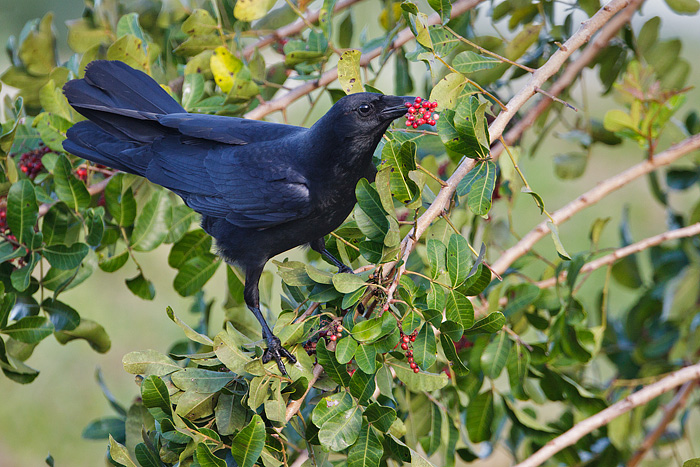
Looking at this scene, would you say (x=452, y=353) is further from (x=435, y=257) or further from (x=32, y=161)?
(x=32, y=161)

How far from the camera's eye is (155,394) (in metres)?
1.38

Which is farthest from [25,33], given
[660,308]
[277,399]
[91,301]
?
[91,301]

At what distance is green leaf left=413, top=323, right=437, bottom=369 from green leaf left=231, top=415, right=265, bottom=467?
1.20 feet

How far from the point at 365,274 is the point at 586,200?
105 centimetres

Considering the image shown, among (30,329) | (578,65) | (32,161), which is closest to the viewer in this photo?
(30,329)

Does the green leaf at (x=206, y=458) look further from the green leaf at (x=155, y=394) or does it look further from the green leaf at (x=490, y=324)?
the green leaf at (x=490, y=324)

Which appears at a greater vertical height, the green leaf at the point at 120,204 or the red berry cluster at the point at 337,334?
the red berry cluster at the point at 337,334

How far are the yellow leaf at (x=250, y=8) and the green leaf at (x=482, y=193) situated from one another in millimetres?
1167


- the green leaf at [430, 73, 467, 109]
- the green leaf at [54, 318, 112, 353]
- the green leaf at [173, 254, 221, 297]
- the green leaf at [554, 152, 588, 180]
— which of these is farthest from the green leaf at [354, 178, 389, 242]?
the green leaf at [554, 152, 588, 180]

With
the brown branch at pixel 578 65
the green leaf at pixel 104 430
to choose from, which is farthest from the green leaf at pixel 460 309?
the green leaf at pixel 104 430

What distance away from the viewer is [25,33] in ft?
8.11

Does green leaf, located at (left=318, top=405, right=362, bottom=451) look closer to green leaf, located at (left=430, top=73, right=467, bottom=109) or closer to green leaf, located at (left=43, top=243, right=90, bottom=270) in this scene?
green leaf, located at (left=430, top=73, right=467, bottom=109)

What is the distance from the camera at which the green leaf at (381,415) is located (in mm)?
1417

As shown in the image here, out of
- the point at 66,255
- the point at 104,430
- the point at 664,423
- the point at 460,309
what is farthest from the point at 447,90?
the point at 664,423
